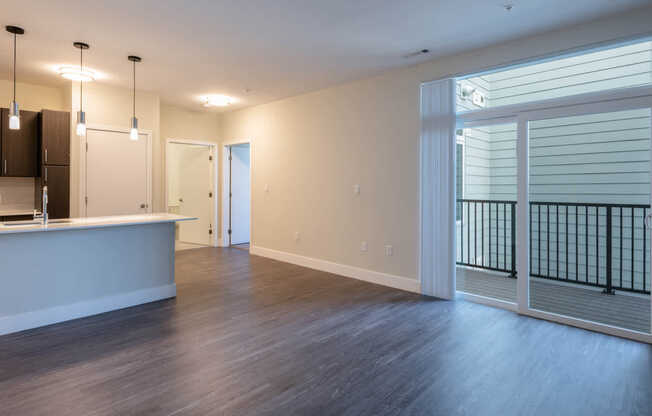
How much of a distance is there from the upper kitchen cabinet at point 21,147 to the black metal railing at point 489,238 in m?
5.95

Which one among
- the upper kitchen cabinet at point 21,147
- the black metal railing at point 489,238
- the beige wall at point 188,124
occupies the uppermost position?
the beige wall at point 188,124

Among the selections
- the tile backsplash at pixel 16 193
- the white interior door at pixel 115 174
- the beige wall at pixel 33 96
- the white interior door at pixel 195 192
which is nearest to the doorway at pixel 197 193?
the white interior door at pixel 195 192

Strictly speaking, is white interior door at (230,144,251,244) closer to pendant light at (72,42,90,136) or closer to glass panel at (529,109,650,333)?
pendant light at (72,42,90,136)

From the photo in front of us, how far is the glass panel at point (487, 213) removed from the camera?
394cm

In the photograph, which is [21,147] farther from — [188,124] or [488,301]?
[488,301]

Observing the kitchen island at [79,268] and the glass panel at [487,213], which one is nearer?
the kitchen island at [79,268]

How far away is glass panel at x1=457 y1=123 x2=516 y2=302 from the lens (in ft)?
12.9

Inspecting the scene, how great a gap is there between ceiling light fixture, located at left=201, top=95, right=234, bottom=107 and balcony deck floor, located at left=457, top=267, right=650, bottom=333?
474 cm

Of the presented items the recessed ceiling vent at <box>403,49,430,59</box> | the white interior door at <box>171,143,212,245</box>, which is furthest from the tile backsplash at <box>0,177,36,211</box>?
the recessed ceiling vent at <box>403,49,430,59</box>

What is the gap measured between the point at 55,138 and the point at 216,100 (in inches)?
94.4

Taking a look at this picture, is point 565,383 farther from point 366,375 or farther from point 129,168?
point 129,168

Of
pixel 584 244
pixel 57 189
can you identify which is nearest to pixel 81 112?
pixel 57 189

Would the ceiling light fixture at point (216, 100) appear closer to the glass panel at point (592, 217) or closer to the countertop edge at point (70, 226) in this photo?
the countertop edge at point (70, 226)

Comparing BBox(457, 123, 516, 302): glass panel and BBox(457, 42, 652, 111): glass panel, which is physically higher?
BBox(457, 42, 652, 111): glass panel
